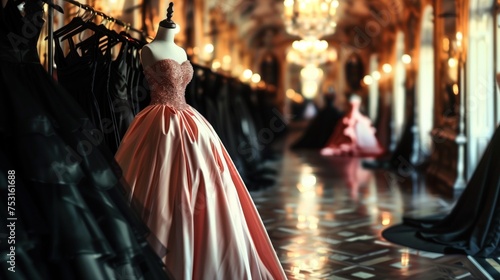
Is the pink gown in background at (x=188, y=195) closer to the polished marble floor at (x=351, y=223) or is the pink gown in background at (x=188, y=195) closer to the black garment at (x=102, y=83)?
the black garment at (x=102, y=83)

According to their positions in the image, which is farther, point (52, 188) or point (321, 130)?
point (321, 130)

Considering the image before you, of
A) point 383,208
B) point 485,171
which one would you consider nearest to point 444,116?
point 383,208

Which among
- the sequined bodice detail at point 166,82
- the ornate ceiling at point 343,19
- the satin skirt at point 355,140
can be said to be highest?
the ornate ceiling at point 343,19

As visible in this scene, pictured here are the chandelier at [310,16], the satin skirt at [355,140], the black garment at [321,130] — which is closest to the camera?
the chandelier at [310,16]

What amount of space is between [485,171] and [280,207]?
2634 mm

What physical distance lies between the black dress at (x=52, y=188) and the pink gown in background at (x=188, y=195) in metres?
0.35

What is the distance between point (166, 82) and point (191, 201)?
76 centimetres

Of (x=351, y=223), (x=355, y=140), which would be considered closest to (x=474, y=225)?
(x=351, y=223)

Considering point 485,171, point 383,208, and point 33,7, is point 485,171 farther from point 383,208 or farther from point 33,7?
point 33,7

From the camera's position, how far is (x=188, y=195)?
11.7 feet

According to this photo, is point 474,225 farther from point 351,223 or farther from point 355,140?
point 355,140

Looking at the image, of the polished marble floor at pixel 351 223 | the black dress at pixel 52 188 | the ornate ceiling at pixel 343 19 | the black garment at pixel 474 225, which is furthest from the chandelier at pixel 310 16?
the black dress at pixel 52 188

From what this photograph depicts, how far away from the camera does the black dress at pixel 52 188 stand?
2.76 meters

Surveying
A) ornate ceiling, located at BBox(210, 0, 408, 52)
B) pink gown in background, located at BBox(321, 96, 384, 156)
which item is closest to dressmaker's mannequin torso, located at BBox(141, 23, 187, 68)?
ornate ceiling, located at BBox(210, 0, 408, 52)
